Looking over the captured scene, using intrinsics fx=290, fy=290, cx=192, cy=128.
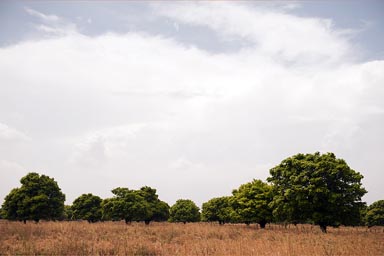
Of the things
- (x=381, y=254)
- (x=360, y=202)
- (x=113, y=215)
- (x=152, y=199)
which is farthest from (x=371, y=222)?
(x=381, y=254)

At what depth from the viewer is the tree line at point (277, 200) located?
30625mm

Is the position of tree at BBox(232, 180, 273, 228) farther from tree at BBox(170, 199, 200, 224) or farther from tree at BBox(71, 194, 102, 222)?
tree at BBox(170, 199, 200, 224)

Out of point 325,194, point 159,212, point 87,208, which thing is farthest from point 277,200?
point 87,208

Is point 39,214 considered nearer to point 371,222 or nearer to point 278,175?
point 278,175

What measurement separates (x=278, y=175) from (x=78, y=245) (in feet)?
90.1

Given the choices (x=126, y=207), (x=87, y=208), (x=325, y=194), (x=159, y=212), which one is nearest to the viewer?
(x=325, y=194)

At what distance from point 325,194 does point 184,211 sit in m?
58.3

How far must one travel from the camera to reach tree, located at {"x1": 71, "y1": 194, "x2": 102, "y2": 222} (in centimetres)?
6506

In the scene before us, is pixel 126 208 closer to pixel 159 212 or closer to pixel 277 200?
pixel 159 212

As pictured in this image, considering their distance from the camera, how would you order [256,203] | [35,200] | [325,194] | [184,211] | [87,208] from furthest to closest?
[184,211], [87,208], [256,203], [35,200], [325,194]

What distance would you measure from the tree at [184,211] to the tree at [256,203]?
37837mm

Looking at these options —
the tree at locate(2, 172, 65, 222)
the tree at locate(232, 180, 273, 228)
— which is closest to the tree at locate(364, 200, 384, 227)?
the tree at locate(232, 180, 273, 228)

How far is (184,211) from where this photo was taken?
275ft

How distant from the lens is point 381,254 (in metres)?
13.0
